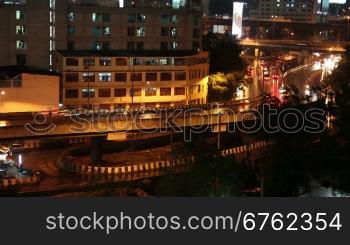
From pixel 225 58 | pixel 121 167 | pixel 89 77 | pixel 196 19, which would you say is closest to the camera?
pixel 121 167

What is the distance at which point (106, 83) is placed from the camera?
9453 millimetres

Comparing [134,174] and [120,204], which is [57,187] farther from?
[120,204]

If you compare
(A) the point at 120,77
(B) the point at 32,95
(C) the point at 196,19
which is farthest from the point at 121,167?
(C) the point at 196,19

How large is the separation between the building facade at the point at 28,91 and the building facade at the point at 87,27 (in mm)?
1567

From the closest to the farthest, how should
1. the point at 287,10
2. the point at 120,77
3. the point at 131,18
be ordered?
the point at 120,77
the point at 131,18
the point at 287,10

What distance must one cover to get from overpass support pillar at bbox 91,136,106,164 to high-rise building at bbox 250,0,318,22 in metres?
21.6

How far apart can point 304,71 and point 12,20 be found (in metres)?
8.80

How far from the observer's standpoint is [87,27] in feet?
34.0

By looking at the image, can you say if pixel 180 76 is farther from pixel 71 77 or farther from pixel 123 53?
pixel 71 77

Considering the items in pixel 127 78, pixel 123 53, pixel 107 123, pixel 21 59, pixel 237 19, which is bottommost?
pixel 107 123

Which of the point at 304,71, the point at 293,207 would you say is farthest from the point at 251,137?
the point at 304,71

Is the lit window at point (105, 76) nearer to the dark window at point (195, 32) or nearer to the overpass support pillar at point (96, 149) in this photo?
the overpass support pillar at point (96, 149)

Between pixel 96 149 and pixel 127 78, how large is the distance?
2423 mm

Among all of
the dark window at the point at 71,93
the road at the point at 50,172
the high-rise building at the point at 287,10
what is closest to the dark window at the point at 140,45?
the dark window at the point at 71,93
